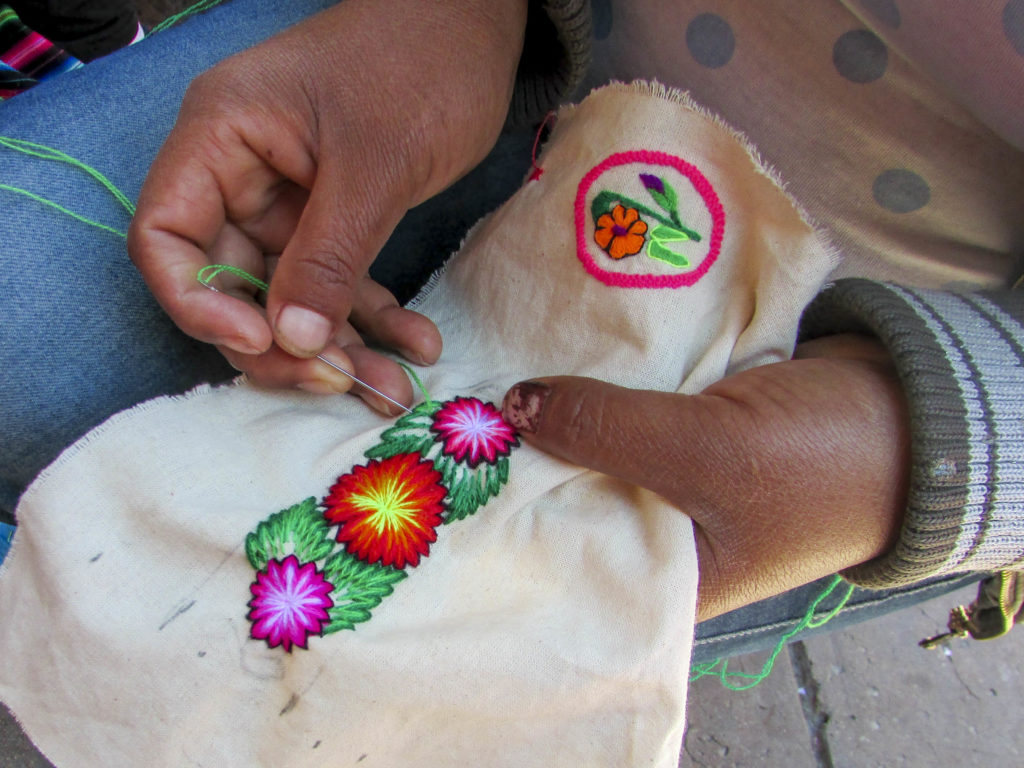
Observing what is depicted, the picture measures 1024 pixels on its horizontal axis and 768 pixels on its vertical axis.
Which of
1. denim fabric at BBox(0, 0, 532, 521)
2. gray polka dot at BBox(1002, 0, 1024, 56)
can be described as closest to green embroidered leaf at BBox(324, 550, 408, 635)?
denim fabric at BBox(0, 0, 532, 521)

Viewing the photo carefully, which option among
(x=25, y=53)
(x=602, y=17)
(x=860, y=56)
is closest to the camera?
(x=860, y=56)

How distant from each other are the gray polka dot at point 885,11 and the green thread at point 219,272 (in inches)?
26.6

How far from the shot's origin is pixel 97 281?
0.78 metres

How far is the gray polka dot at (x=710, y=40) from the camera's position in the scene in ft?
2.57

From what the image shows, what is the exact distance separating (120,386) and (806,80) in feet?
2.68

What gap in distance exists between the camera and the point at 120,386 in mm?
799

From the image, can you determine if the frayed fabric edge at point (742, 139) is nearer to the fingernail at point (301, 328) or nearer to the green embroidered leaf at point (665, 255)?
the green embroidered leaf at point (665, 255)

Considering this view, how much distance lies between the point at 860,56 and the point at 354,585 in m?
0.72

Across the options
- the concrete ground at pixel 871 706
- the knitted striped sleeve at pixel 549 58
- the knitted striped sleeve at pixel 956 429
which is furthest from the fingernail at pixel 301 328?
the concrete ground at pixel 871 706

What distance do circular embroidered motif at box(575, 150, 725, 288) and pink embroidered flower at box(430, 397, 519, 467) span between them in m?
0.19

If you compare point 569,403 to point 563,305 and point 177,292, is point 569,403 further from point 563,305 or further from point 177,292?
point 177,292

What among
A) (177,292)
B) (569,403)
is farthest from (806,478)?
(177,292)

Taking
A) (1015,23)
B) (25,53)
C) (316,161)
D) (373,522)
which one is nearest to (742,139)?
(1015,23)

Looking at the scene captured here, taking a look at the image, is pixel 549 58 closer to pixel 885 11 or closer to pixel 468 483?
pixel 885 11
